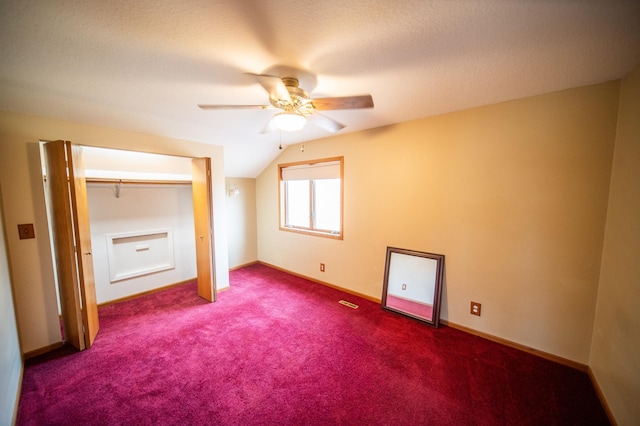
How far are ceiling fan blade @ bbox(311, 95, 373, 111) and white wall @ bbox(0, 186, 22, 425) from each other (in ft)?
8.66

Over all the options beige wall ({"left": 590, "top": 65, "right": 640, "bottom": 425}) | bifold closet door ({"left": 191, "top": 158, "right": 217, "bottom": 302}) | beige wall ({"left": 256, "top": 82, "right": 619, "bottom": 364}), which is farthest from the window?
beige wall ({"left": 590, "top": 65, "right": 640, "bottom": 425})

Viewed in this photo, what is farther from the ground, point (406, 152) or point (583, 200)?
point (406, 152)

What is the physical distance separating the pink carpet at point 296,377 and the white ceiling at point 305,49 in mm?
2289

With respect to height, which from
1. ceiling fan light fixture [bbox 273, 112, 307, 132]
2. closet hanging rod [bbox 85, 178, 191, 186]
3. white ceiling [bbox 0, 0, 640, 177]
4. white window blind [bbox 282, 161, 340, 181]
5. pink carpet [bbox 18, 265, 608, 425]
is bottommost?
pink carpet [bbox 18, 265, 608, 425]

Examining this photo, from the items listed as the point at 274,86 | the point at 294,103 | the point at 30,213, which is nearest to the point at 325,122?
the point at 294,103

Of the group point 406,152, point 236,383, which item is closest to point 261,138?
point 406,152

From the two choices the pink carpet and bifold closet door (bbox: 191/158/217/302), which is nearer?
the pink carpet

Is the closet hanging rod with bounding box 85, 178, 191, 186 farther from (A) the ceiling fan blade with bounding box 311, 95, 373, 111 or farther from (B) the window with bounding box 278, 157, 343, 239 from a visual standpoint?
(A) the ceiling fan blade with bounding box 311, 95, 373, 111

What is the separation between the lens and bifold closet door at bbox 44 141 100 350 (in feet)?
6.66

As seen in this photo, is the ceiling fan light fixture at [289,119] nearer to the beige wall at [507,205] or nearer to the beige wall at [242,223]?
the beige wall at [507,205]

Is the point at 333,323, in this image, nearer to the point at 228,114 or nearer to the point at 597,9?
the point at 228,114

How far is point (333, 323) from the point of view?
101 inches

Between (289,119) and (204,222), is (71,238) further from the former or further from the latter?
(289,119)

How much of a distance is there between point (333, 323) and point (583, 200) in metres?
2.51
